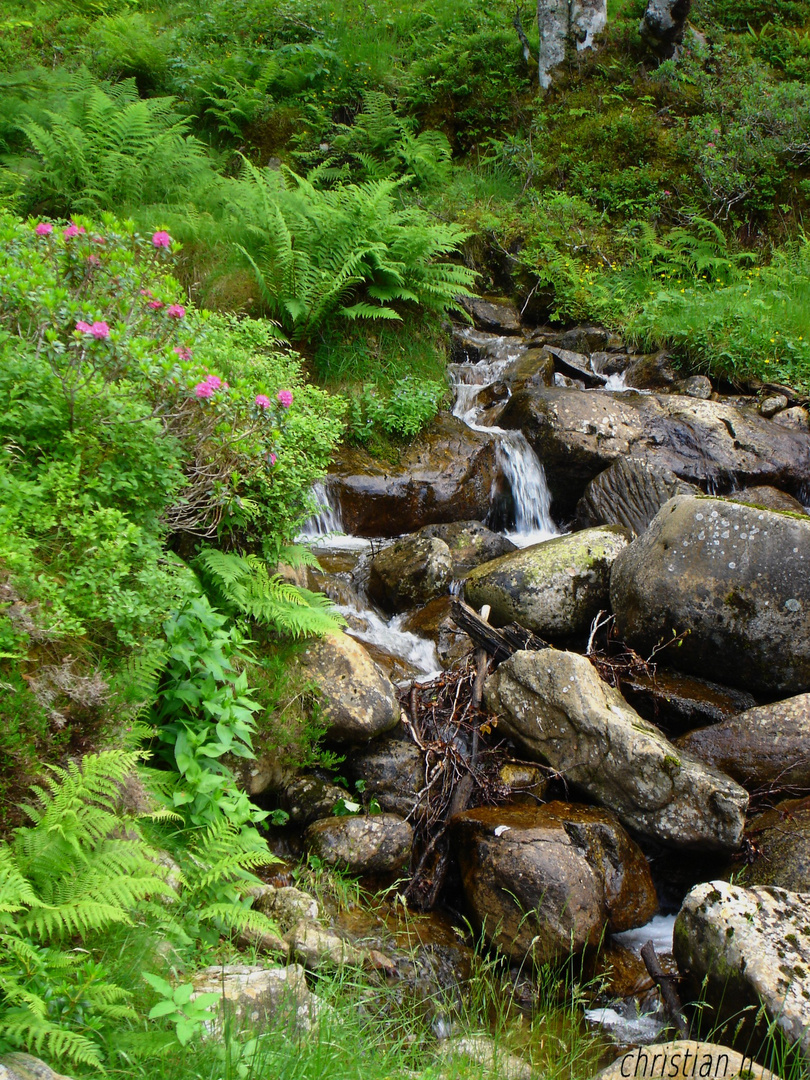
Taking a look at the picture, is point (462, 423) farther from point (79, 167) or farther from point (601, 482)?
point (79, 167)

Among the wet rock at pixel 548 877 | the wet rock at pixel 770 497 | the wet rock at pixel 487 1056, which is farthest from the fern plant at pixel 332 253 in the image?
the wet rock at pixel 487 1056

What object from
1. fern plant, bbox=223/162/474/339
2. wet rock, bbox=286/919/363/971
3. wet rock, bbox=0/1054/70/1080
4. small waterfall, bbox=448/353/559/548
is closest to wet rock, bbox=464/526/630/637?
small waterfall, bbox=448/353/559/548

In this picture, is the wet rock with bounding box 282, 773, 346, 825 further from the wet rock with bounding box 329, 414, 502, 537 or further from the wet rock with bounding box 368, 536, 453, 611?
the wet rock with bounding box 329, 414, 502, 537

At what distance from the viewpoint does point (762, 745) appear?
477 centimetres

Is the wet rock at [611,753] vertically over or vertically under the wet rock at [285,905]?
over

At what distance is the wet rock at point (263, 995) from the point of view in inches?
91.6

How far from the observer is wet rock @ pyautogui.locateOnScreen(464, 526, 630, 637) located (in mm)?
6047

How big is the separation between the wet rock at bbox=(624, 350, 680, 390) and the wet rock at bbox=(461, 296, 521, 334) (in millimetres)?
2006

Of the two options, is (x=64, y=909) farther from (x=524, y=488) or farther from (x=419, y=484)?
(x=524, y=488)

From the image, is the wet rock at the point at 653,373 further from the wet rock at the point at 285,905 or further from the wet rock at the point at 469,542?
the wet rock at the point at 285,905

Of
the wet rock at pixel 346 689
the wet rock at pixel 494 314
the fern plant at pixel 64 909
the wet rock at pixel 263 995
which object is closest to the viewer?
the fern plant at pixel 64 909

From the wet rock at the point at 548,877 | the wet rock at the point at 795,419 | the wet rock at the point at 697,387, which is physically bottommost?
the wet rock at the point at 548,877

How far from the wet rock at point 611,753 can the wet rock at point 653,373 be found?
617 centimetres

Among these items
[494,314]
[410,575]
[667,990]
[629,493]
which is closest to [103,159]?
[410,575]
